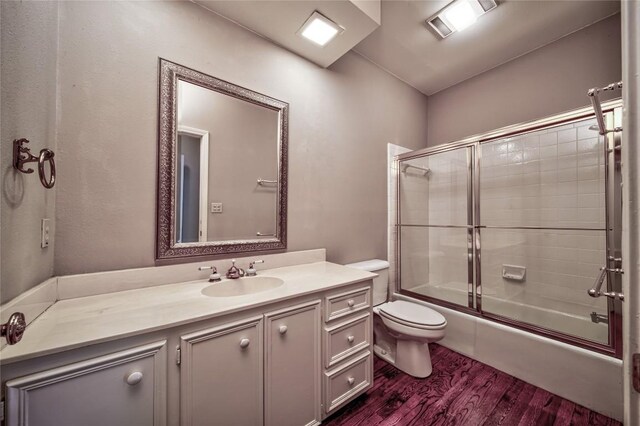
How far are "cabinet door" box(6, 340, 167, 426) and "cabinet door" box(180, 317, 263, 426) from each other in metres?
0.08

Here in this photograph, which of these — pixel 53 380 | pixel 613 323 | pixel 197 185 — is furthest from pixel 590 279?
pixel 53 380

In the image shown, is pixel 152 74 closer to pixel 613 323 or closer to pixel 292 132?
pixel 292 132

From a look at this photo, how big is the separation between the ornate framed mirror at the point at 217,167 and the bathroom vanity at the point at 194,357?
293 millimetres

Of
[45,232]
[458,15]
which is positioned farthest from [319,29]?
[45,232]

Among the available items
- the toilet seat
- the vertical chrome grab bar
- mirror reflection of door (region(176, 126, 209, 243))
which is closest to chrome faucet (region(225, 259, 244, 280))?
mirror reflection of door (region(176, 126, 209, 243))

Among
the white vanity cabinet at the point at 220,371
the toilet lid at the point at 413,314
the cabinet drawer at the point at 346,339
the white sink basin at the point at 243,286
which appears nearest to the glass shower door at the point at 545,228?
the toilet lid at the point at 413,314

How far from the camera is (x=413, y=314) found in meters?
1.83

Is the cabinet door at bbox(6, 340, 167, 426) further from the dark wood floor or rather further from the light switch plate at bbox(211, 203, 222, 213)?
the dark wood floor

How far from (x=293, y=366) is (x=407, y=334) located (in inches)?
36.0

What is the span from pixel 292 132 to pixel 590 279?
2601mm

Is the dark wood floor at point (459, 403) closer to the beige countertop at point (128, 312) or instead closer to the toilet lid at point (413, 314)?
the toilet lid at point (413, 314)

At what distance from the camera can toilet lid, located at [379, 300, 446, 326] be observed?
1718 mm

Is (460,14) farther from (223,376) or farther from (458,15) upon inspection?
(223,376)

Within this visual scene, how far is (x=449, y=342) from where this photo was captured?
213cm
